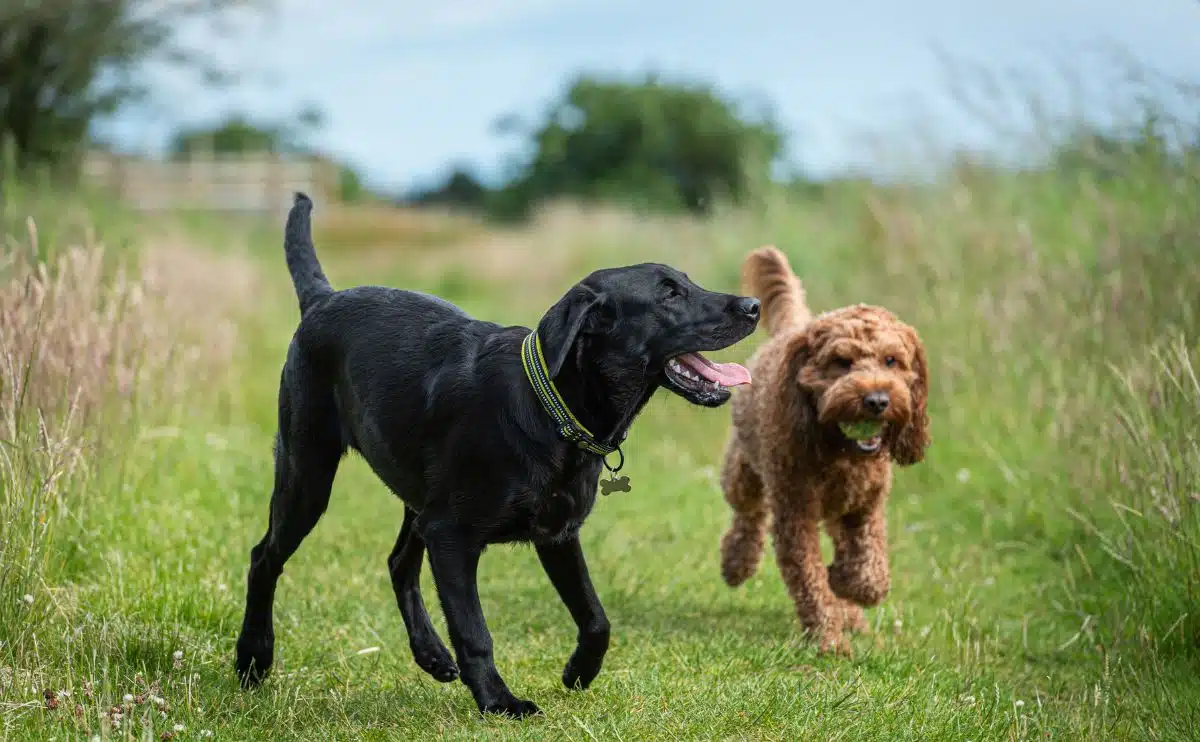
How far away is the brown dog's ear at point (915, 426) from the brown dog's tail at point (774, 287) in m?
1.00

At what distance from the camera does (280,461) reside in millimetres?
4988

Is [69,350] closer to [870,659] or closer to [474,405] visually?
[474,405]

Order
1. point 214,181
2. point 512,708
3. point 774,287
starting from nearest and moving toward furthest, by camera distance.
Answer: point 512,708, point 774,287, point 214,181

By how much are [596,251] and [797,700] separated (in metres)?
16.9

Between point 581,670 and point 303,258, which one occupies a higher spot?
point 303,258

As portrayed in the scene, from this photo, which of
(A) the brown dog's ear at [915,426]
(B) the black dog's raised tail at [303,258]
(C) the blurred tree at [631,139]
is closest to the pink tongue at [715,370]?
(B) the black dog's raised tail at [303,258]

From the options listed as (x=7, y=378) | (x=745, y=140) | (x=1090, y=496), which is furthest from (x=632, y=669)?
(x=745, y=140)

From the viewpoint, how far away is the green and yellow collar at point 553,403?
Answer: 414cm

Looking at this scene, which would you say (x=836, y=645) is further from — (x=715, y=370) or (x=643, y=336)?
(x=643, y=336)

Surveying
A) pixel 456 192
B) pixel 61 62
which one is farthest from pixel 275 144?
pixel 61 62

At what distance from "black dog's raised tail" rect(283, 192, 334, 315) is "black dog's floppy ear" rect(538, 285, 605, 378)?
138 centimetres

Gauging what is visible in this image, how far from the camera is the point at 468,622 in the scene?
424 cm

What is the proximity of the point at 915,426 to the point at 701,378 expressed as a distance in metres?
1.94

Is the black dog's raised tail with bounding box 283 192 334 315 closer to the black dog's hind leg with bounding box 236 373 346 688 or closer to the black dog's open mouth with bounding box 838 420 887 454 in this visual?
the black dog's hind leg with bounding box 236 373 346 688
